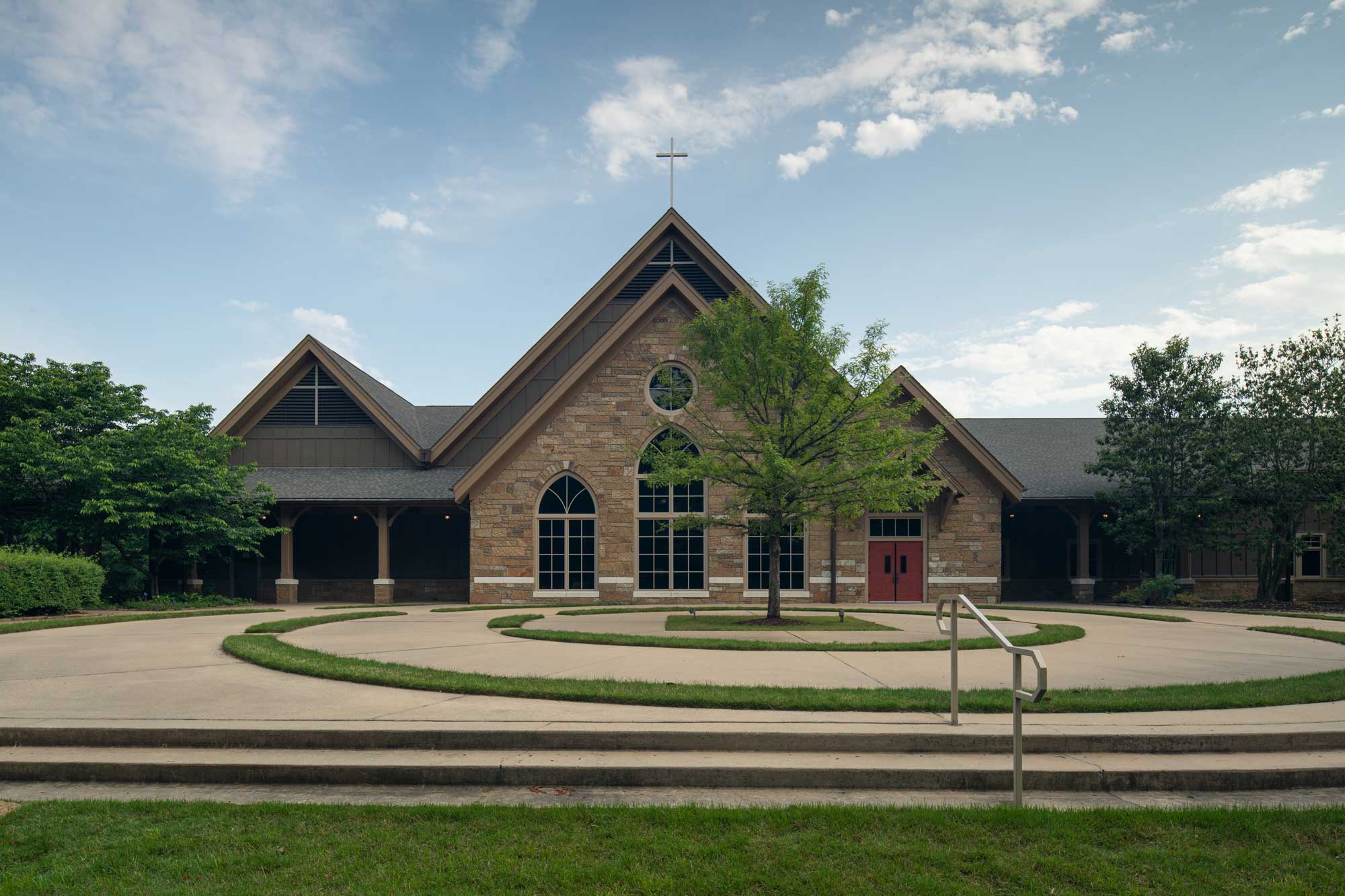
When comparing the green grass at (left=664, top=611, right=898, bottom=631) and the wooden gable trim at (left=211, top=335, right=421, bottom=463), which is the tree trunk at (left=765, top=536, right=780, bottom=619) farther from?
the wooden gable trim at (left=211, top=335, right=421, bottom=463)

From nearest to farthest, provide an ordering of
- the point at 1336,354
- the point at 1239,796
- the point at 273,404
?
the point at 1239,796 < the point at 1336,354 < the point at 273,404

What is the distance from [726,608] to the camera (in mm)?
20688

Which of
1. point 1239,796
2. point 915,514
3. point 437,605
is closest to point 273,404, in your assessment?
point 437,605

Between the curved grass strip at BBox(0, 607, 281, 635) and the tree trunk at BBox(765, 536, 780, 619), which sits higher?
the tree trunk at BBox(765, 536, 780, 619)

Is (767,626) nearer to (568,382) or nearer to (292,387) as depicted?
(568,382)

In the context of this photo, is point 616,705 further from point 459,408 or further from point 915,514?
point 459,408

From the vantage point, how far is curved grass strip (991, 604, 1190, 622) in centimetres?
1930

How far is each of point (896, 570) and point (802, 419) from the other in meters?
9.62

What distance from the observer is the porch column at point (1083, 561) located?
25531mm

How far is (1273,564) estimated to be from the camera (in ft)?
82.3

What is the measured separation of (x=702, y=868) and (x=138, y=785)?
4680 mm

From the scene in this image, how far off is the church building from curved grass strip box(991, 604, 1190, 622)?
147 cm

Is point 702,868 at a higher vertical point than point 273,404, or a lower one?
lower

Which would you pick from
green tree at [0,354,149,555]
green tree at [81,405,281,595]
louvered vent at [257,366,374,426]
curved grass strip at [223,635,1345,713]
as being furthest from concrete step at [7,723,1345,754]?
louvered vent at [257,366,374,426]
